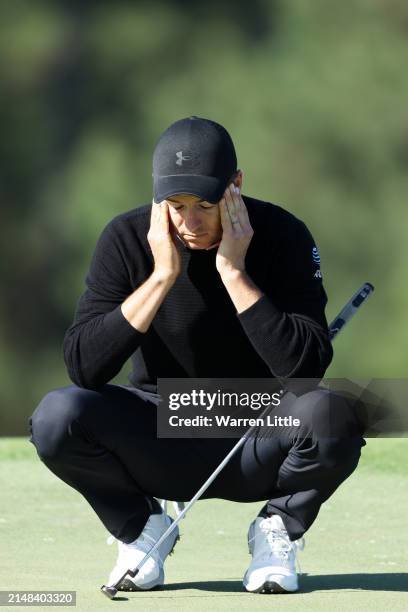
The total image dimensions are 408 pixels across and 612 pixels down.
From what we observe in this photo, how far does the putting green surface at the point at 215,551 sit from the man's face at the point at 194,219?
0.69m

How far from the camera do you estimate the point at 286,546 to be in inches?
110

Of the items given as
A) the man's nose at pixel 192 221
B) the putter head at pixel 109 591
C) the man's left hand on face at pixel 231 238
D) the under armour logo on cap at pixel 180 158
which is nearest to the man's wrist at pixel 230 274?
the man's left hand on face at pixel 231 238

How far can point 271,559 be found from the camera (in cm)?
275

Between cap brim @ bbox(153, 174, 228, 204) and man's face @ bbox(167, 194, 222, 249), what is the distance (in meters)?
0.02

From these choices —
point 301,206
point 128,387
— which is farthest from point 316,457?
point 301,206

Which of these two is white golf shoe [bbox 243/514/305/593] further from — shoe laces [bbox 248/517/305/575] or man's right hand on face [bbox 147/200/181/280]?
man's right hand on face [bbox 147/200/181/280]

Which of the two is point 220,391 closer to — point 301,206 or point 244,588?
point 244,588

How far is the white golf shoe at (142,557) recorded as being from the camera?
2.73m

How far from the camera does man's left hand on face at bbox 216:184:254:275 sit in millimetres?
2701

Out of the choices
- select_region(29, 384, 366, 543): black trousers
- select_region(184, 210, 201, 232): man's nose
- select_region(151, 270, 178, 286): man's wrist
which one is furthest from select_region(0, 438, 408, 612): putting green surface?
select_region(184, 210, 201, 232): man's nose

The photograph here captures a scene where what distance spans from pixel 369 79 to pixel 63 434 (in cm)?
953

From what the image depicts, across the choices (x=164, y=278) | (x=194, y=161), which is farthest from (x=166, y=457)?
(x=194, y=161)

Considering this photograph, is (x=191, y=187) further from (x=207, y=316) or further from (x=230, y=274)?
(x=207, y=316)

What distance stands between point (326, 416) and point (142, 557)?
459 millimetres
